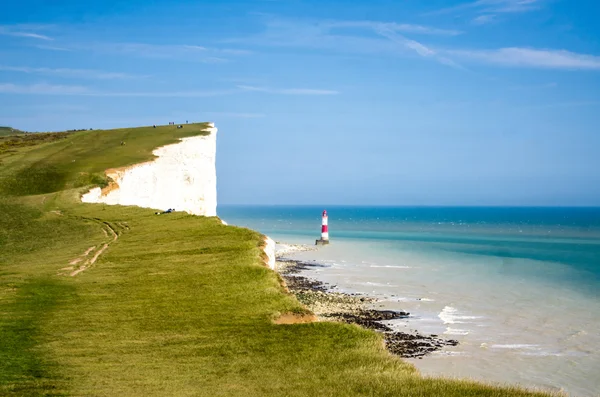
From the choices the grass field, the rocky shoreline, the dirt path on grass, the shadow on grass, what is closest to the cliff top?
the rocky shoreline

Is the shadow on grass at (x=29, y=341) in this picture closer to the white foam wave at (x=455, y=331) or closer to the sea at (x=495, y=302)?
the sea at (x=495, y=302)

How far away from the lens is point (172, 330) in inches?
468

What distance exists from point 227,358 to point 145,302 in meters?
4.01

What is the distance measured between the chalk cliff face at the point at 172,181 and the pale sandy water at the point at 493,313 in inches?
411

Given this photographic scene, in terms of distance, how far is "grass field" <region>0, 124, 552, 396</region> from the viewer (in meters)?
9.14

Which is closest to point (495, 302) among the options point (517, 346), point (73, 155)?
point (517, 346)

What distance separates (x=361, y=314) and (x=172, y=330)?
18.4m

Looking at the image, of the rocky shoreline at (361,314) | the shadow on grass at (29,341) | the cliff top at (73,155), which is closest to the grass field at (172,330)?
the shadow on grass at (29,341)

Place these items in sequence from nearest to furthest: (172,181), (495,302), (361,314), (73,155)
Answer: (361,314) < (495,302) < (172,181) < (73,155)

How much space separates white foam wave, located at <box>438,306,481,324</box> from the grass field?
39.9 ft

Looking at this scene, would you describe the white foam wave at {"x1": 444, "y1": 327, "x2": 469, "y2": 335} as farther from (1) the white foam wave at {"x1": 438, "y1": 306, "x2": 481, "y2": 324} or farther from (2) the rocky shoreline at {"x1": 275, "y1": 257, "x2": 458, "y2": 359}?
Answer: (1) the white foam wave at {"x1": 438, "y1": 306, "x2": 481, "y2": 324}

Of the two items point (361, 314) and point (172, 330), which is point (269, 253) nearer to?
point (172, 330)

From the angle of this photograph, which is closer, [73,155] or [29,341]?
[29,341]

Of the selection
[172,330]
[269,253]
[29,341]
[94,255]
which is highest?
[269,253]
